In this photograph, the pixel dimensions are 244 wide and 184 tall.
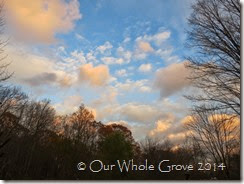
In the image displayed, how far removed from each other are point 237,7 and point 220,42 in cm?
87

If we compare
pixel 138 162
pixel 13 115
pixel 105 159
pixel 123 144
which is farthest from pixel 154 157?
pixel 13 115

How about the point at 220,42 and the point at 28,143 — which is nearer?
the point at 220,42

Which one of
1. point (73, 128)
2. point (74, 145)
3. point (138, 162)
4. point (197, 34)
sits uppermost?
point (197, 34)

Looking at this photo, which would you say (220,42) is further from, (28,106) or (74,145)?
(28,106)

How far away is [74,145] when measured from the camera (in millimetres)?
21281

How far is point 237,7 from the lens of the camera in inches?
248

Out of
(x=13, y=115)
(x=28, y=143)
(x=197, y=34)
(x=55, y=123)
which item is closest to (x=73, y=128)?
(x=55, y=123)

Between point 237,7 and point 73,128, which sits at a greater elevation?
point 237,7

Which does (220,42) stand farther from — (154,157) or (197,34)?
(154,157)

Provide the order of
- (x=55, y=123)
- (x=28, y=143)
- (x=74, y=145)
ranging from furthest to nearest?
(x=55, y=123) → (x=28, y=143) → (x=74, y=145)

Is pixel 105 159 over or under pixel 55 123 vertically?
under

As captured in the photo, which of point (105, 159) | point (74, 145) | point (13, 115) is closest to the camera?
point (105, 159)

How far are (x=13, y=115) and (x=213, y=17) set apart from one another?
1700 cm

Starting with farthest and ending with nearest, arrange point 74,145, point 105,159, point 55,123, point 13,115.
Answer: point 55,123 → point 74,145 → point 13,115 → point 105,159
